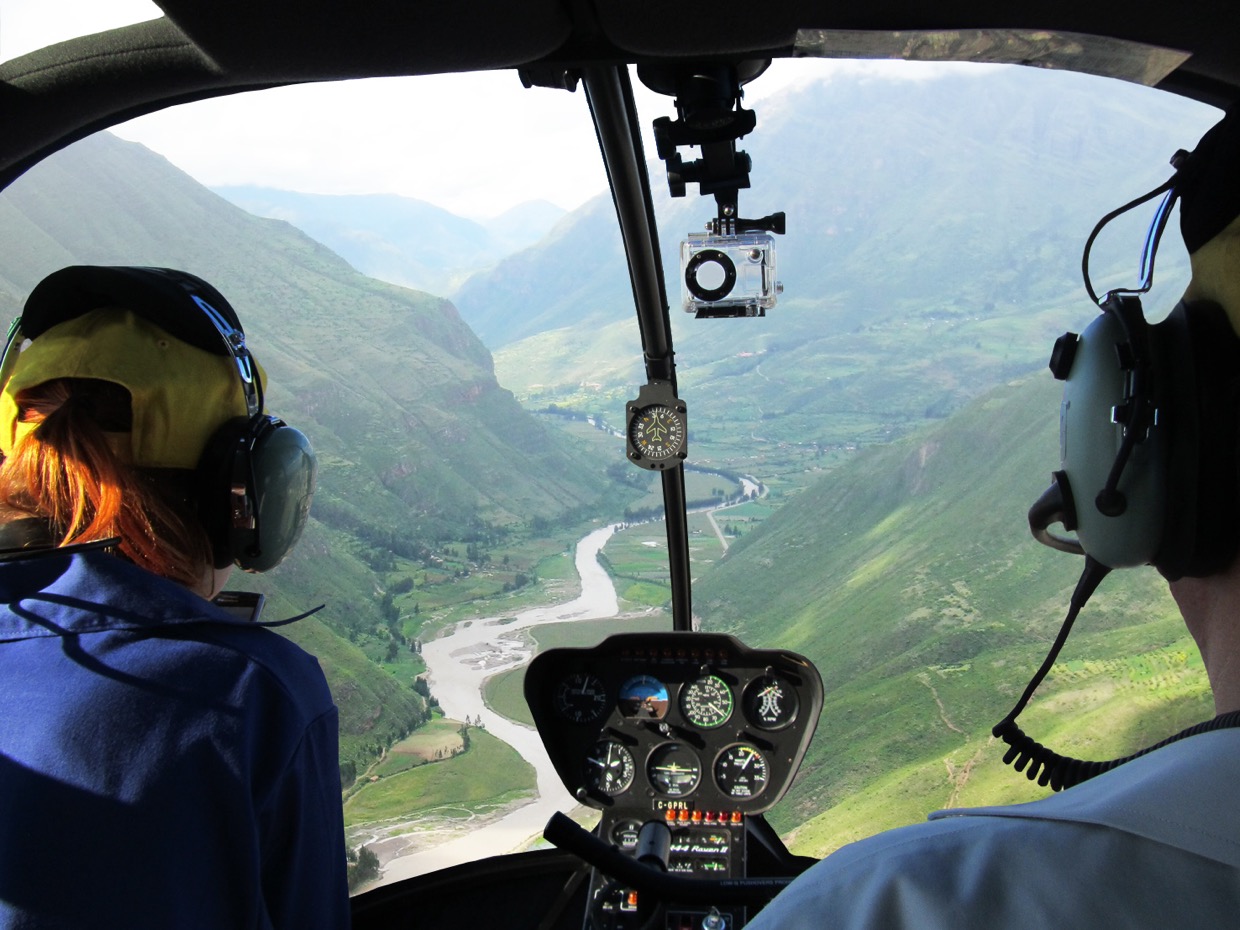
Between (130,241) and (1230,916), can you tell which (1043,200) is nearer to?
(130,241)

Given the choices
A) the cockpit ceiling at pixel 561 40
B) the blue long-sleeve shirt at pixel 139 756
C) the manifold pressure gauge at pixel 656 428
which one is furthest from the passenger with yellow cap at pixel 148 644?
the manifold pressure gauge at pixel 656 428

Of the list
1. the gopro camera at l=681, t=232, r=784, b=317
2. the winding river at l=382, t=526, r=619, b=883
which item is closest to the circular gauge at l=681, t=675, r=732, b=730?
the winding river at l=382, t=526, r=619, b=883

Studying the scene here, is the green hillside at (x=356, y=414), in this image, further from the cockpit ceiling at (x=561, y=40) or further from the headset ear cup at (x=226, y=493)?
the headset ear cup at (x=226, y=493)

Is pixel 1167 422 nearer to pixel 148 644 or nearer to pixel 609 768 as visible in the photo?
pixel 148 644

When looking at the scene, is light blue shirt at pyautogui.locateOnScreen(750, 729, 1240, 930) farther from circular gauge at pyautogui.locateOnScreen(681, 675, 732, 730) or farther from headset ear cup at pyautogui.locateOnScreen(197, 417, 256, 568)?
circular gauge at pyautogui.locateOnScreen(681, 675, 732, 730)

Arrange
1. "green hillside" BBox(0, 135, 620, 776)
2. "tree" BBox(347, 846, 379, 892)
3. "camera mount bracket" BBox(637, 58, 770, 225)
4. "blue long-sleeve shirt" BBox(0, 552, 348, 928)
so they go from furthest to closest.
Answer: "green hillside" BBox(0, 135, 620, 776)
"tree" BBox(347, 846, 379, 892)
"camera mount bracket" BBox(637, 58, 770, 225)
"blue long-sleeve shirt" BBox(0, 552, 348, 928)

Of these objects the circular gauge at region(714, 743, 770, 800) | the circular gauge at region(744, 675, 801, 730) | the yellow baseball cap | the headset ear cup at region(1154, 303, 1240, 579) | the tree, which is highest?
the yellow baseball cap
